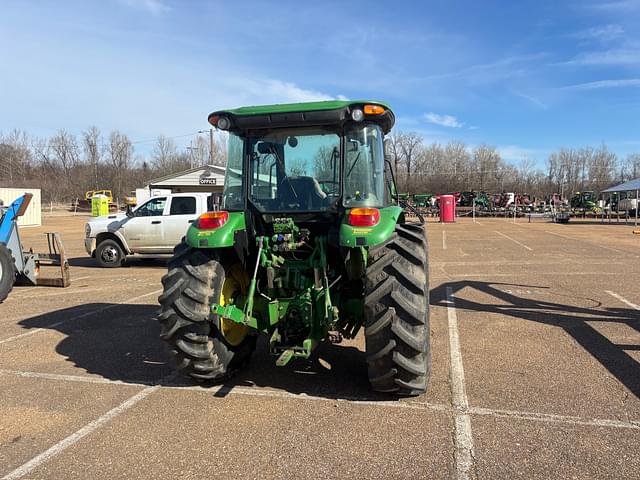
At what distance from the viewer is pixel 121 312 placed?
755 centimetres

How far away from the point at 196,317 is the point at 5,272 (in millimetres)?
6198

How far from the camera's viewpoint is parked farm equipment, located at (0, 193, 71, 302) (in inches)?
332

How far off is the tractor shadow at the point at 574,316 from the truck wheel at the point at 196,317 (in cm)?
370

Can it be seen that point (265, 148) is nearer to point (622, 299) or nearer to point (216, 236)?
point (216, 236)

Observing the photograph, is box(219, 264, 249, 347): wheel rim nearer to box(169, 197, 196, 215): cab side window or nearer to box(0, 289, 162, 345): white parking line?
box(0, 289, 162, 345): white parking line

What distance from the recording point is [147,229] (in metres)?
12.5

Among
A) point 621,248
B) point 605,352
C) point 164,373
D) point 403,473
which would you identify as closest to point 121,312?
point 164,373

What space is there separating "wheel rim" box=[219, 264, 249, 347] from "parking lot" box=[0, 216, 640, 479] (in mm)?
431

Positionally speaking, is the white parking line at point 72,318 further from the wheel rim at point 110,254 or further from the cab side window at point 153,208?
the wheel rim at point 110,254

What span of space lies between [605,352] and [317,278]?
11.5 ft

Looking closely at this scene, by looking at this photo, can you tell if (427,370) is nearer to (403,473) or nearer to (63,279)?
(403,473)

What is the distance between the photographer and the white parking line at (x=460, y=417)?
3098mm

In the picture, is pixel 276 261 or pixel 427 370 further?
pixel 276 261

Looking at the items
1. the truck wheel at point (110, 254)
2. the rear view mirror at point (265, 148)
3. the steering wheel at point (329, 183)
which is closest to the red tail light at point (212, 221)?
the rear view mirror at point (265, 148)
